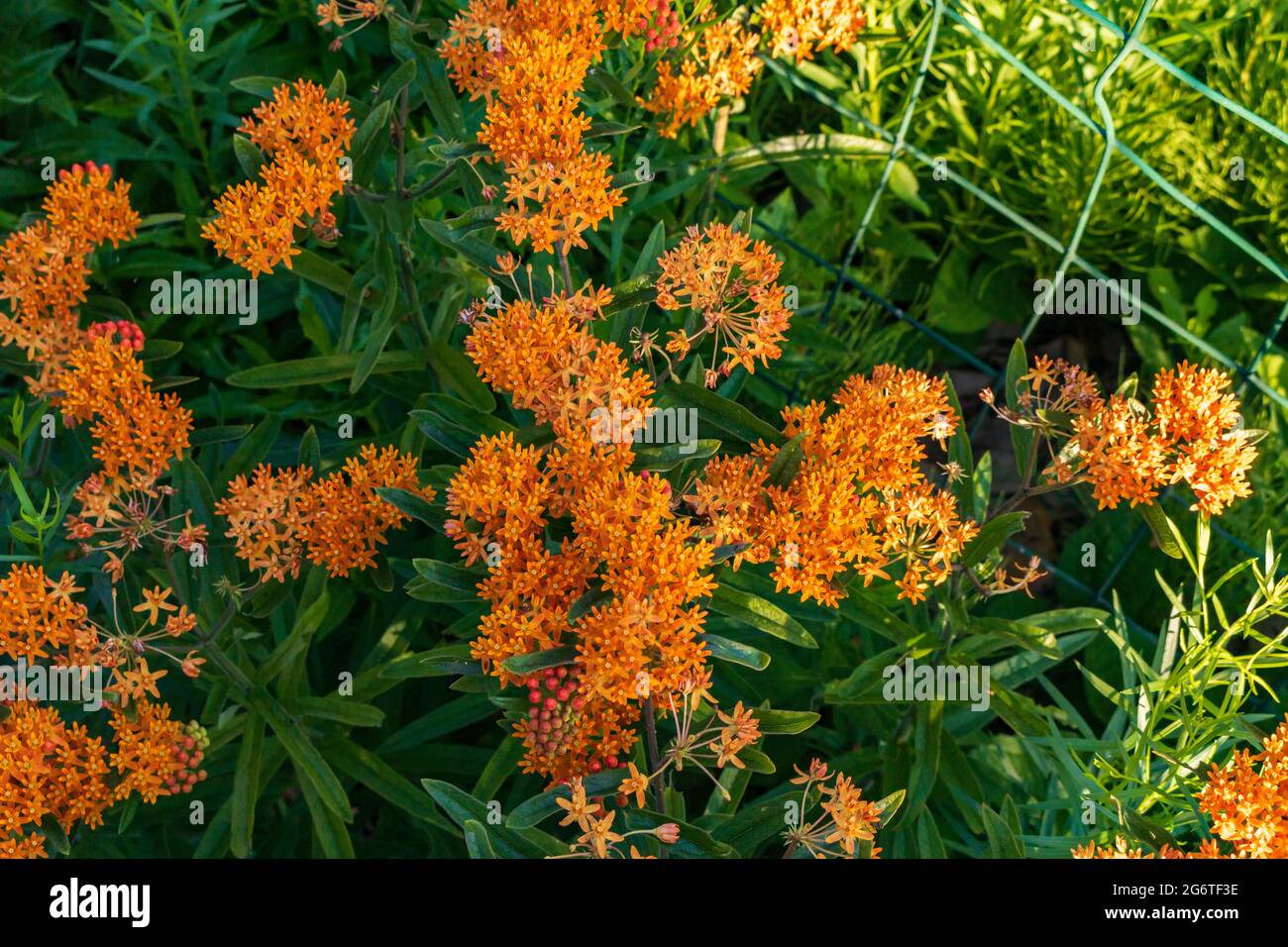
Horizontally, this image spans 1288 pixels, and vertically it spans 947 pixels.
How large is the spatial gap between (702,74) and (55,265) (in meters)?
1.23

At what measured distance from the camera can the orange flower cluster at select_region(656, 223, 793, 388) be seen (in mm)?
1927

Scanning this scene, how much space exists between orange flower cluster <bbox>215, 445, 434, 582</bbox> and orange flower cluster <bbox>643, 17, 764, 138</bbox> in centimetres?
87

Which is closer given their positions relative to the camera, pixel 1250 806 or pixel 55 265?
pixel 1250 806

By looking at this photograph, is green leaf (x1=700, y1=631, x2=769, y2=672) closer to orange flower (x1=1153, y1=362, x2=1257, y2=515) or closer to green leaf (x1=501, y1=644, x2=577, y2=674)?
green leaf (x1=501, y1=644, x2=577, y2=674)

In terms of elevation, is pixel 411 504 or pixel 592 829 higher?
pixel 411 504

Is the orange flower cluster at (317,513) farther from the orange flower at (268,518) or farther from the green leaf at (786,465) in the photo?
the green leaf at (786,465)

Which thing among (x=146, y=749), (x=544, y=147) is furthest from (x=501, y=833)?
(x=544, y=147)

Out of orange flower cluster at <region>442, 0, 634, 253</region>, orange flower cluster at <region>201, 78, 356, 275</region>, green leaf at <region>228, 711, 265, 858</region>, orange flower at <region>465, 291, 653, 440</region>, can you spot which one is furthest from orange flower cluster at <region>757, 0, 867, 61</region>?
green leaf at <region>228, 711, 265, 858</region>

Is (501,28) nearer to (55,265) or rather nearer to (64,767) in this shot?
(55,265)

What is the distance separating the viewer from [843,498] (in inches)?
73.7

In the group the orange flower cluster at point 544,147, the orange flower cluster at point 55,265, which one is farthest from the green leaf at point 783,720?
the orange flower cluster at point 55,265

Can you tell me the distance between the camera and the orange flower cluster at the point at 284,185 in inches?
83.1
